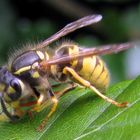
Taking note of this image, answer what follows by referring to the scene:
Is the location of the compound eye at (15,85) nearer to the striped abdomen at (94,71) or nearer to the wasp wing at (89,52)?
the wasp wing at (89,52)

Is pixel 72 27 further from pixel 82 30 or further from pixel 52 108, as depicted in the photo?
pixel 82 30

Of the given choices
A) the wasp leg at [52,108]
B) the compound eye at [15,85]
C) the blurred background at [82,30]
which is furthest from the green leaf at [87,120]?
the blurred background at [82,30]

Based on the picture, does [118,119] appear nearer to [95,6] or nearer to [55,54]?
[55,54]

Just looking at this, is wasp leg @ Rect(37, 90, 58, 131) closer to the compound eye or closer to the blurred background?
the compound eye

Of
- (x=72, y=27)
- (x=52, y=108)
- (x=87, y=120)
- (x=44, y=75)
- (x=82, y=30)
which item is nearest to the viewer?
(x=87, y=120)

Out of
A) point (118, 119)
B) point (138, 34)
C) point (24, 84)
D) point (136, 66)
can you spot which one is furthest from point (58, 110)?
point (138, 34)

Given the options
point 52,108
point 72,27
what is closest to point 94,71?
point 52,108
